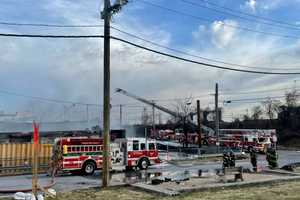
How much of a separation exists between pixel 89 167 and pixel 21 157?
884cm

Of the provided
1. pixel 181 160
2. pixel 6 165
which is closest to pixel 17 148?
pixel 6 165

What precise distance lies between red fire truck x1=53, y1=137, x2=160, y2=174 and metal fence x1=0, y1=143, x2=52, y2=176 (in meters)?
5.43

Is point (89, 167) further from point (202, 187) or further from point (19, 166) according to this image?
point (202, 187)

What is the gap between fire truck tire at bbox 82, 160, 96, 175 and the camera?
30250 mm

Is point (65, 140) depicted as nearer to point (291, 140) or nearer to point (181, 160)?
point (181, 160)

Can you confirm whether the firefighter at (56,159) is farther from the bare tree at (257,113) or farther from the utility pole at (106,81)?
the bare tree at (257,113)

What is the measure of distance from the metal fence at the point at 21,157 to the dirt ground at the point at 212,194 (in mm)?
17816

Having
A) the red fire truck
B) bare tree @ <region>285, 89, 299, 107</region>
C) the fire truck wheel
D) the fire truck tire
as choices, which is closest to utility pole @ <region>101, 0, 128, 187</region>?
the red fire truck

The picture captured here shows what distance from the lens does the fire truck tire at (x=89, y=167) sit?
30250 mm

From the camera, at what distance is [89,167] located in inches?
1201

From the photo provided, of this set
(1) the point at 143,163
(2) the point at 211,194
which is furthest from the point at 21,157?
(2) the point at 211,194

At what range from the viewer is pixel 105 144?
1953cm

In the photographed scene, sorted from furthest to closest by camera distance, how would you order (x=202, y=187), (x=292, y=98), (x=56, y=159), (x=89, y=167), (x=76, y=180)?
(x=292, y=98) < (x=89, y=167) < (x=56, y=159) < (x=76, y=180) < (x=202, y=187)

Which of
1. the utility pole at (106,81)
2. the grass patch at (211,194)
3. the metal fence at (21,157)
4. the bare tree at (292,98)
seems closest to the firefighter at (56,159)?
the metal fence at (21,157)
